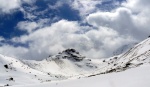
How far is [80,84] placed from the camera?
33.9 metres

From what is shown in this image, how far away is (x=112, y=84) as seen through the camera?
29.3 m

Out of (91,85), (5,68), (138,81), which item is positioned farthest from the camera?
(5,68)

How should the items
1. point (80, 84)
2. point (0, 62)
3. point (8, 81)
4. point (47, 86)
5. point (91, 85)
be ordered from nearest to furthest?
point (91, 85)
point (80, 84)
point (47, 86)
point (8, 81)
point (0, 62)

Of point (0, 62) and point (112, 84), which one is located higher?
point (0, 62)

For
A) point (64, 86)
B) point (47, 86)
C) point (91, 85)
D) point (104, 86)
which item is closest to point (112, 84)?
point (104, 86)

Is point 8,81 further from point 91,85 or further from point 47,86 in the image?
point 91,85

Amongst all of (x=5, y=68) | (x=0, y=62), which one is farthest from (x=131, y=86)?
(x=0, y=62)

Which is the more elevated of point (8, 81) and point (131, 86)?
point (8, 81)

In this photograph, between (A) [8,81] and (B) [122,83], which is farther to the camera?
(A) [8,81]

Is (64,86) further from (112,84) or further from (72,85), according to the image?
(112,84)

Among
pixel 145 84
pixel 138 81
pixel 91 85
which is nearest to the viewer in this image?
pixel 145 84

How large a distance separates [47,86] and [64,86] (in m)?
3.16

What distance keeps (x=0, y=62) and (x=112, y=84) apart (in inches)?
4998

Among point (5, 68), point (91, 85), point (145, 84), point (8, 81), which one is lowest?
point (145, 84)
